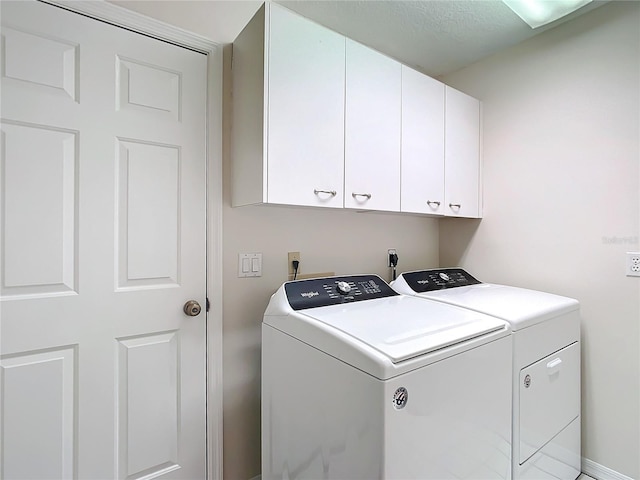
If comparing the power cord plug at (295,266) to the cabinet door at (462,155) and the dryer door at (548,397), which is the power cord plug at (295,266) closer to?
the cabinet door at (462,155)

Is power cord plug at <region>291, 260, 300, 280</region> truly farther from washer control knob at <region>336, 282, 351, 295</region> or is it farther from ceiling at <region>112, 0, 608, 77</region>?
ceiling at <region>112, 0, 608, 77</region>

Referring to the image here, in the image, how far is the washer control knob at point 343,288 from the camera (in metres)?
1.56

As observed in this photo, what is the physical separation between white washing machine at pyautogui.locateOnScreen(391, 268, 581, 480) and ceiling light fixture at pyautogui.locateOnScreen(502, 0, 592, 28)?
1.34 meters

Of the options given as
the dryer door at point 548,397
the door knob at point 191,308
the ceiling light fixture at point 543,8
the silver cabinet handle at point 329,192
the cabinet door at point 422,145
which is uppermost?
the ceiling light fixture at point 543,8

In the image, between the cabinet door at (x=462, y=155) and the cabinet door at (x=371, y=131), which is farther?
the cabinet door at (x=462, y=155)

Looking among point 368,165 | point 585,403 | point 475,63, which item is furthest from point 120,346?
point 475,63

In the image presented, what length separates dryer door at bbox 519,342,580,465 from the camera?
1.37 meters

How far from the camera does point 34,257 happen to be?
1184 millimetres

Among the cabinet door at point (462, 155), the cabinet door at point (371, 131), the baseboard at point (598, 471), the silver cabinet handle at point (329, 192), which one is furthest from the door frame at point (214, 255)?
the baseboard at point (598, 471)

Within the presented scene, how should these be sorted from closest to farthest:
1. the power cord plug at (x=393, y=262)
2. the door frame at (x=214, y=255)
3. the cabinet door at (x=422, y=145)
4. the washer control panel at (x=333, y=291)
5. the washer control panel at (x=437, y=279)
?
the washer control panel at (x=333, y=291), the door frame at (x=214, y=255), the cabinet door at (x=422, y=145), the washer control panel at (x=437, y=279), the power cord plug at (x=393, y=262)

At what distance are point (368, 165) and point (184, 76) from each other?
0.89 m

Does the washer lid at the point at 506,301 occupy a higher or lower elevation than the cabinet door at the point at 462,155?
lower

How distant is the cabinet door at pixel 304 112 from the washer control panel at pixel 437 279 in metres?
0.67

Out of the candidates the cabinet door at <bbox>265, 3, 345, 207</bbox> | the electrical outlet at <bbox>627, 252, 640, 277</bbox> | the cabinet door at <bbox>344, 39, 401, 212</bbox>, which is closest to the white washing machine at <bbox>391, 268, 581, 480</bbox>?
the electrical outlet at <bbox>627, 252, 640, 277</bbox>
